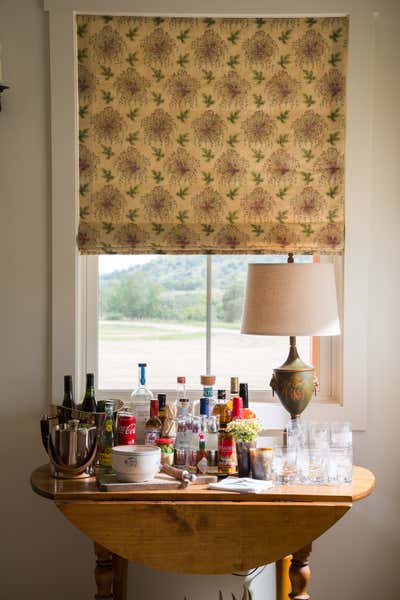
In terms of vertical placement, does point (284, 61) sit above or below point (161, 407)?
above

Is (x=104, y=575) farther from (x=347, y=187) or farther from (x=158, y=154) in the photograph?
(x=347, y=187)

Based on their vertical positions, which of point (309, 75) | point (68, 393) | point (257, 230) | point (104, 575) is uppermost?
point (309, 75)

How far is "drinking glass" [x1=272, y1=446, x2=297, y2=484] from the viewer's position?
2465mm

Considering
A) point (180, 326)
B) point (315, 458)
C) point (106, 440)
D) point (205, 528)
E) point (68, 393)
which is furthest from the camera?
point (180, 326)

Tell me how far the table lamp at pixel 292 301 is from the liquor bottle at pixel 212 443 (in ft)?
1.05

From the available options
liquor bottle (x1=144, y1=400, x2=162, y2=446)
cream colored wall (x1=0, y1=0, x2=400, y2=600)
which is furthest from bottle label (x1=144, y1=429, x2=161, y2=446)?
cream colored wall (x1=0, y1=0, x2=400, y2=600)

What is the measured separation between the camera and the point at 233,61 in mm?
2982

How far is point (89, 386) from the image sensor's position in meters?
2.75

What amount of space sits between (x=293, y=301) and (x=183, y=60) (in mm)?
1124

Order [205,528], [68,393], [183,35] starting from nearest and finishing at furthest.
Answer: [205,528]
[68,393]
[183,35]

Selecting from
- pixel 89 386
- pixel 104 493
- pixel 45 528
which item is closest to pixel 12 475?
pixel 45 528

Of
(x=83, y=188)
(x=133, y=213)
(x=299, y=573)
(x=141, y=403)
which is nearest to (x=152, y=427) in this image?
(x=141, y=403)

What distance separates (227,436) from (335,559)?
2.99 ft

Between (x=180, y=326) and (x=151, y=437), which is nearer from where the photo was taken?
(x=151, y=437)
